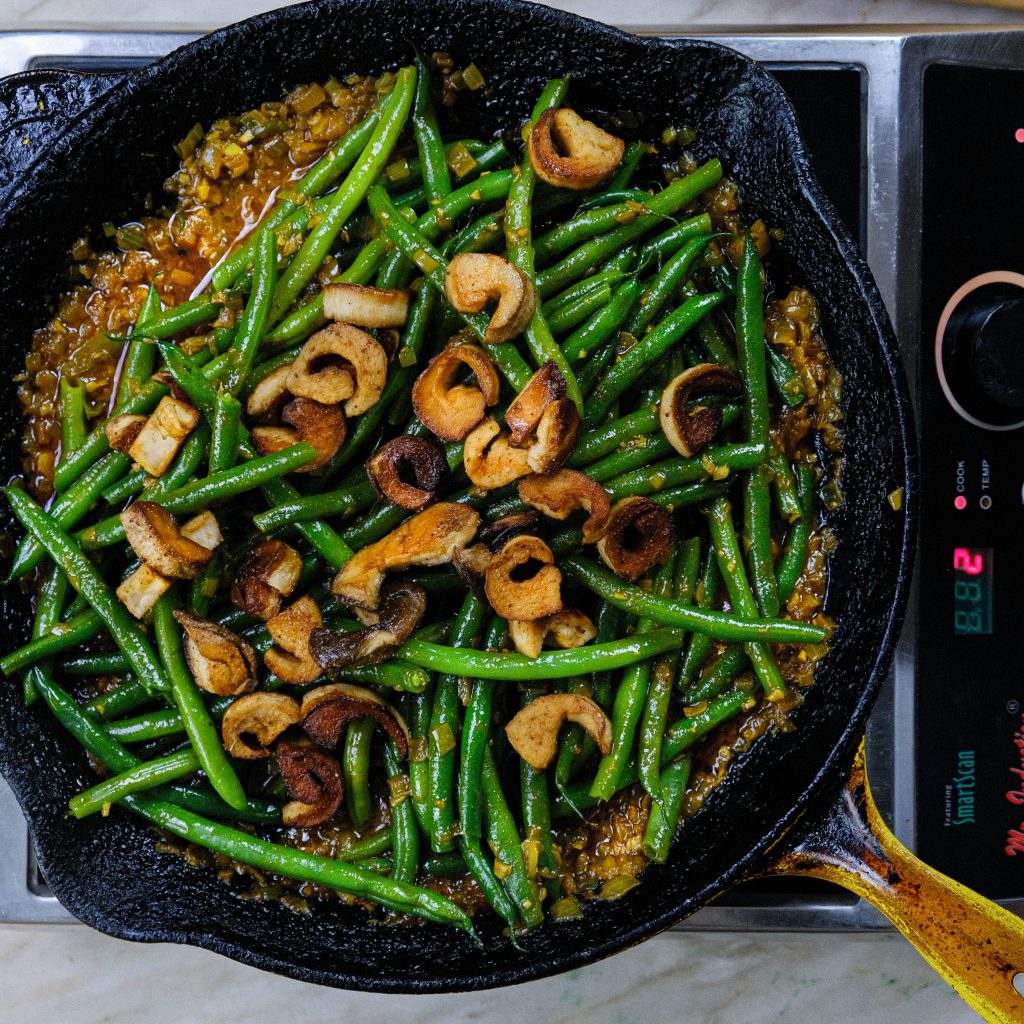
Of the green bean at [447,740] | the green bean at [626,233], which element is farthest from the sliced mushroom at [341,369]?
the green bean at [447,740]

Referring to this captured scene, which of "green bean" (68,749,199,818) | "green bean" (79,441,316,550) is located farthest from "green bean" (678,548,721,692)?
"green bean" (68,749,199,818)

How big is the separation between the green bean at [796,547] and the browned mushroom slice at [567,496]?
0.55m

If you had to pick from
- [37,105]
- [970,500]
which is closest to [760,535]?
[970,500]

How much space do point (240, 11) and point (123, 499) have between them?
159cm

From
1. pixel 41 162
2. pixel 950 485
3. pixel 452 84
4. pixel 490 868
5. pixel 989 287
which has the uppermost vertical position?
pixel 452 84

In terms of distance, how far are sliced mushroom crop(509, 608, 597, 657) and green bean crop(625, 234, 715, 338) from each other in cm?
72

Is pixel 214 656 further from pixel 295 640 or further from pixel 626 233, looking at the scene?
pixel 626 233

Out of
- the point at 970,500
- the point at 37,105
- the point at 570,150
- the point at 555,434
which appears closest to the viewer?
the point at 555,434

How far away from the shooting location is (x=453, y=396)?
2160mm

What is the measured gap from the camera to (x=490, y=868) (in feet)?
7.51

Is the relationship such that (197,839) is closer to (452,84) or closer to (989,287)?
(452,84)

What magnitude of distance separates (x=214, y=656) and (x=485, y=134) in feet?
5.00

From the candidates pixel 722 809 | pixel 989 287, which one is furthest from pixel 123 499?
pixel 989 287

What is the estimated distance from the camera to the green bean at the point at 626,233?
2281 millimetres
